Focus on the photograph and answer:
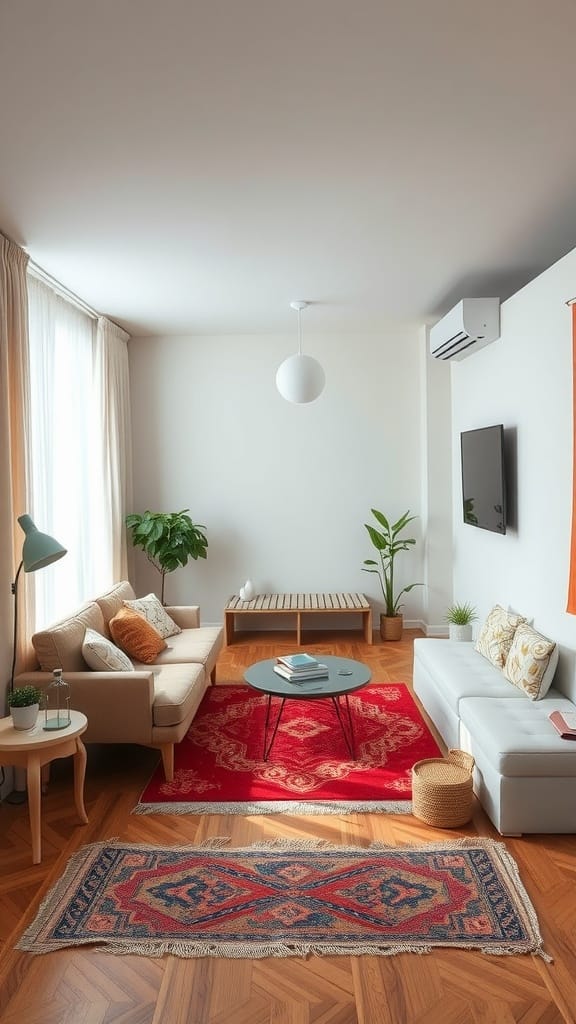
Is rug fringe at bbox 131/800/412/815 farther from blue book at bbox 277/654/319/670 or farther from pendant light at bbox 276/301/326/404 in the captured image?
pendant light at bbox 276/301/326/404

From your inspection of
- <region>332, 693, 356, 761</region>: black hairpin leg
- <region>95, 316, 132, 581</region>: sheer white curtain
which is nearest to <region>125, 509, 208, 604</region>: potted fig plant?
<region>95, 316, 132, 581</region>: sheer white curtain

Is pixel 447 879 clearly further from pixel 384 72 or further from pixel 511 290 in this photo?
pixel 511 290

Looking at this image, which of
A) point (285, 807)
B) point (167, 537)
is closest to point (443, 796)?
point (285, 807)

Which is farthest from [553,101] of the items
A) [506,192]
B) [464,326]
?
[464,326]

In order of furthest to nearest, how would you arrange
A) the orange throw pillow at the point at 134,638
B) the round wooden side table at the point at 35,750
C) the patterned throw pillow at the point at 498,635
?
the orange throw pillow at the point at 134,638, the patterned throw pillow at the point at 498,635, the round wooden side table at the point at 35,750

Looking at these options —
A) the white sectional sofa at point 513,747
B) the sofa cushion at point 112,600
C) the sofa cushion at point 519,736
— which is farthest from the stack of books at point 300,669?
the sofa cushion at point 112,600

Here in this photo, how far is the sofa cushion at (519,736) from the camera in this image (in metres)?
2.87

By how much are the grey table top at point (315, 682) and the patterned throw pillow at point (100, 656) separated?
69 cm

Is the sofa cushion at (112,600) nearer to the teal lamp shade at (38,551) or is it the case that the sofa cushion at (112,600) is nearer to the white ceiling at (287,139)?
the teal lamp shade at (38,551)

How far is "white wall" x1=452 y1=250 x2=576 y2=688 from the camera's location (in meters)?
3.55

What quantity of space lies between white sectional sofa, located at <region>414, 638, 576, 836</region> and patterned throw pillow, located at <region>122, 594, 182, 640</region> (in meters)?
1.86

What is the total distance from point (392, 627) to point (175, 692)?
2979 millimetres

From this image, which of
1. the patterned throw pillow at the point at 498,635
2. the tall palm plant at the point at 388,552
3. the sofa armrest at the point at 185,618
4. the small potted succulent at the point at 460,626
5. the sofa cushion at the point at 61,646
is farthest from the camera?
the tall palm plant at the point at 388,552

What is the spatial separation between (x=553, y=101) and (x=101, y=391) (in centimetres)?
393
